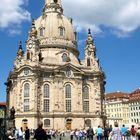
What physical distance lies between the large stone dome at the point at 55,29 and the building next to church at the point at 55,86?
22 centimetres

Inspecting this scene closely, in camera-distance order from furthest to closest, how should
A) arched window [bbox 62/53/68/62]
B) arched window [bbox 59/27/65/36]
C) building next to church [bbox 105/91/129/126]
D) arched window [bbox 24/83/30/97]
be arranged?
1. building next to church [bbox 105/91/129/126]
2. arched window [bbox 59/27/65/36]
3. arched window [bbox 62/53/68/62]
4. arched window [bbox 24/83/30/97]

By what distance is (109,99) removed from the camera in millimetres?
133250

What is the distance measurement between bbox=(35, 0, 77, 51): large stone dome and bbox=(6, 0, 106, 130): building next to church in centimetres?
22

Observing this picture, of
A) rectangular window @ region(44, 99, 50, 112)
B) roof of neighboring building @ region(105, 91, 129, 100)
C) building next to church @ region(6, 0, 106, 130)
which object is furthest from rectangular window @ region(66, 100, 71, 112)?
roof of neighboring building @ region(105, 91, 129, 100)

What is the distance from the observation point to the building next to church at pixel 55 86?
235 feet

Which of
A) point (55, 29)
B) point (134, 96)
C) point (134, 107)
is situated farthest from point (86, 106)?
point (134, 96)

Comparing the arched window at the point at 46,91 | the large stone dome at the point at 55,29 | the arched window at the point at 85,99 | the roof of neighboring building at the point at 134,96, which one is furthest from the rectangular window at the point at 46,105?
the roof of neighboring building at the point at 134,96

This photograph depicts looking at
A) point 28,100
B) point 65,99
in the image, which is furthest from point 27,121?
point 65,99

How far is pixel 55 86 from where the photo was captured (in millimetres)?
73500

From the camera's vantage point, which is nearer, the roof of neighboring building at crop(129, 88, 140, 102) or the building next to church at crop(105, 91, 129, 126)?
the roof of neighboring building at crop(129, 88, 140, 102)

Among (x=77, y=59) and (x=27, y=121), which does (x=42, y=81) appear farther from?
(x=77, y=59)

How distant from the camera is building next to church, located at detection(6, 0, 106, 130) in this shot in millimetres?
71688

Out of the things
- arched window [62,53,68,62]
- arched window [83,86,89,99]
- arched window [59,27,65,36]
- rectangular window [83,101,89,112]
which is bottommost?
rectangular window [83,101,89,112]

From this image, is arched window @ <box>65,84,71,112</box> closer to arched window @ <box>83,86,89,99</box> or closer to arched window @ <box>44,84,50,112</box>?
arched window @ <box>83,86,89,99</box>
